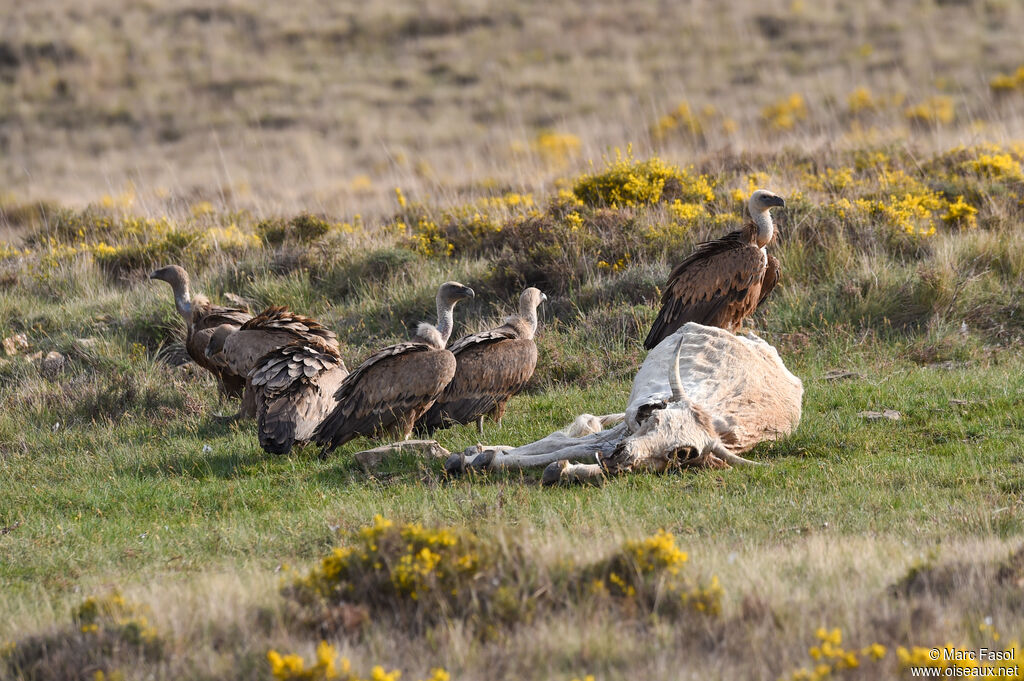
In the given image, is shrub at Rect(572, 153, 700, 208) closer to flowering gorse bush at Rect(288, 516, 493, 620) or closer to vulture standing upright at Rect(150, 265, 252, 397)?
vulture standing upright at Rect(150, 265, 252, 397)

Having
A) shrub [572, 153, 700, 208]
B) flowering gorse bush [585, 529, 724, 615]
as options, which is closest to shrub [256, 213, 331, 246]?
shrub [572, 153, 700, 208]

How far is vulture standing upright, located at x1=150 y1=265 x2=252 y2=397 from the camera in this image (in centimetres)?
1094

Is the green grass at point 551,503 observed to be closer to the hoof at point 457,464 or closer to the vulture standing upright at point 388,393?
the hoof at point 457,464

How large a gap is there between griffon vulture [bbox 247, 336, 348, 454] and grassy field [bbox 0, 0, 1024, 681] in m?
0.28

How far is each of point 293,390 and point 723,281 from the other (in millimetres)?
4164

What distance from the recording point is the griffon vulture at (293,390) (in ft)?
29.6

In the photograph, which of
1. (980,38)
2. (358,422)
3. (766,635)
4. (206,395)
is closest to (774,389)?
(358,422)

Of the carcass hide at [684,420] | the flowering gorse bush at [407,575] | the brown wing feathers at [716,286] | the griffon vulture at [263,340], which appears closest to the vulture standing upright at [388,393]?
the griffon vulture at [263,340]

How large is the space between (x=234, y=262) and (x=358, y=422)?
719 centimetres

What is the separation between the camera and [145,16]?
156 feet

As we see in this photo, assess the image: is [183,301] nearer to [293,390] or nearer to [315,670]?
[293,390]

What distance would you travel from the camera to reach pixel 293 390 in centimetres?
941

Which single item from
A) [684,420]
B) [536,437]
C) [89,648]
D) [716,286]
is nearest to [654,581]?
[89,648]

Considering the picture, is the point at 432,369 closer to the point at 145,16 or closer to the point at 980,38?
the point at 980,38
